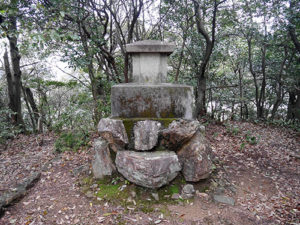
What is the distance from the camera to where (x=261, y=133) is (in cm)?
603

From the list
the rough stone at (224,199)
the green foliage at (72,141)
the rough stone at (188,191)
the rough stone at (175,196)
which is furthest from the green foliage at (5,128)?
the rough stone at (224,199)

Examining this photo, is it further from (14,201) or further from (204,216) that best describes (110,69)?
(204,216)

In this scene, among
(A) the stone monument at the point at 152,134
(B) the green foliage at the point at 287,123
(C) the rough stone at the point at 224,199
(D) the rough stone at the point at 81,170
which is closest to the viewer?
(C) the rough stone at the point at 224,199

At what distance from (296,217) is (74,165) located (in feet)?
12.3

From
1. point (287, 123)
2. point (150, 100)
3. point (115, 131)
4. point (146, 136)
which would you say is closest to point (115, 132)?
point (115, 131)

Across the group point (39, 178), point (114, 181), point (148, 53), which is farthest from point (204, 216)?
point (39, 178)

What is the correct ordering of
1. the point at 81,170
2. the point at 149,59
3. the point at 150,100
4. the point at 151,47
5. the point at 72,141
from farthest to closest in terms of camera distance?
the point at 72,141 → the point at 81,170 → the point at 149,59 → the point at 151,47 → the point at 150,100

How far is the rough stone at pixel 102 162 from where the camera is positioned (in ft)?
10.2

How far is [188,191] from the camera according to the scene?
2861 millimetres

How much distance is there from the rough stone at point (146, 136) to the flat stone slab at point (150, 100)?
0.72ft

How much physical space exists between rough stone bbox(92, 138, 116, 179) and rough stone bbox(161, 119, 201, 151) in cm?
97

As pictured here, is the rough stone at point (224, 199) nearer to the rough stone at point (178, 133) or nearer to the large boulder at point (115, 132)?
the rough stone at point (178, 133)

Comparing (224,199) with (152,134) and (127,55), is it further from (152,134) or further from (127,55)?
(127,55)

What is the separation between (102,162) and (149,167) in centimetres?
90
